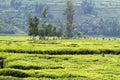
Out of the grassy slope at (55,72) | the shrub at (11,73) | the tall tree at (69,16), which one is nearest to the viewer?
the grassy slope at (55,72)

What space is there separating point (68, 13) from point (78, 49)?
306ft

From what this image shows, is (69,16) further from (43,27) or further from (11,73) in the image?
(11,73)

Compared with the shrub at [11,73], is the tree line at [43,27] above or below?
below

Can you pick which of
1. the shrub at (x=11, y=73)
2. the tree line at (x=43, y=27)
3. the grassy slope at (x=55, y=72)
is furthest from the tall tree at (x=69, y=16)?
the shrub at (x=11, y=73)

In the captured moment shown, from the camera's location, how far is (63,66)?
48.1 m

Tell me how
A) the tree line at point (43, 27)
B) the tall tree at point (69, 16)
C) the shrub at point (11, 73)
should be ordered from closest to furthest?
1. the shrub at point (11, 73)
2. the tree line at point (43, 27)
3. the tall tree at point (69, 16)

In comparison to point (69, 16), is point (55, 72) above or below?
above

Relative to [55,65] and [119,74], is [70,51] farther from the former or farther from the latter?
[119,74]

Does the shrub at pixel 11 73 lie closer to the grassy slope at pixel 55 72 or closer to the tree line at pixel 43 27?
the grassy slope at pixel 55 72

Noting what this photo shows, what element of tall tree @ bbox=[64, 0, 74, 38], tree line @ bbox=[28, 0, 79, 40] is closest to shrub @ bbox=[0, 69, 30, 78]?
tree line @ bbox=[28, 0, 79, 40]

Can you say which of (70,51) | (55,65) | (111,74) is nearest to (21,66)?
(55,65)

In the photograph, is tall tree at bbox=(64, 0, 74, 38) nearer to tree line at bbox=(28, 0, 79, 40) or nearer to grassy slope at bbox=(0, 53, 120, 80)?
→ tree line at bbox=(28, 0, 79, 40)

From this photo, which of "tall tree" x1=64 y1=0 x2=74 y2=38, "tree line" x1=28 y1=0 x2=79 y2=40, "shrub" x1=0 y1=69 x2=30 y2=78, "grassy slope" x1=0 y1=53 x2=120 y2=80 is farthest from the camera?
"tall tree" x1=64 y1=0 x2=74 y2=38

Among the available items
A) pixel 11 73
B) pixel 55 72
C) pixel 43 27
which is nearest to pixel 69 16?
pixel 43 27
